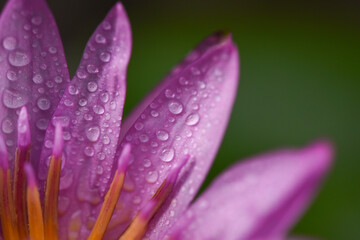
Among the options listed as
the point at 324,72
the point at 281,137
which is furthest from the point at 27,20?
the point at 324,72

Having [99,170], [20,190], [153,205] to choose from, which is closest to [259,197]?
[153,205]

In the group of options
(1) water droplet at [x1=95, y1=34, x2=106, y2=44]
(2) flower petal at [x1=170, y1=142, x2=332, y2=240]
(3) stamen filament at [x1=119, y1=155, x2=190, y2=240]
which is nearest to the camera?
(2) flower petal at [x1=170, y1=142, x2=332, y2=240]

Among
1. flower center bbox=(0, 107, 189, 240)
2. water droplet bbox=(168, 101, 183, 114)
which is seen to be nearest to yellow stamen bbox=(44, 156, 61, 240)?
flower center bbox=(0, 107, 189, 240)

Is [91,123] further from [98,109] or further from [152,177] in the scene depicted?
[152,177]

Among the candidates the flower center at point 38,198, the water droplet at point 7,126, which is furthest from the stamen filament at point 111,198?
the water droplet at point 7,126

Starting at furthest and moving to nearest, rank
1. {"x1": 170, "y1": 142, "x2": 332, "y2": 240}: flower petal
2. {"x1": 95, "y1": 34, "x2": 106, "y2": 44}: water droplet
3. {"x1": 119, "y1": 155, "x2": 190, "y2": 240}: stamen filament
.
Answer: {"x1": 95, "y1": 34, "x2": 106, "y2": 44}: water droplet
{"x1": 119, "y1": 155, "x2": 190, "y2": 240}: stamen filament
{"x1": 170, "y1": 142, "x2": 332, "y2": 240}: flower petal

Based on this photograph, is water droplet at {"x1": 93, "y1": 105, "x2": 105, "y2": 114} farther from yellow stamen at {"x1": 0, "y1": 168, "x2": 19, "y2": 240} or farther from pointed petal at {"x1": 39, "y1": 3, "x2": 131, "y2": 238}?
yellow stamen at {"x1": 0, "y1": 168, "x2": 19, "y2": 240}

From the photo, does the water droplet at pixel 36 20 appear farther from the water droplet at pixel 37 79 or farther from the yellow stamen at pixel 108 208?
the yellow stamen at pixel 108 208
